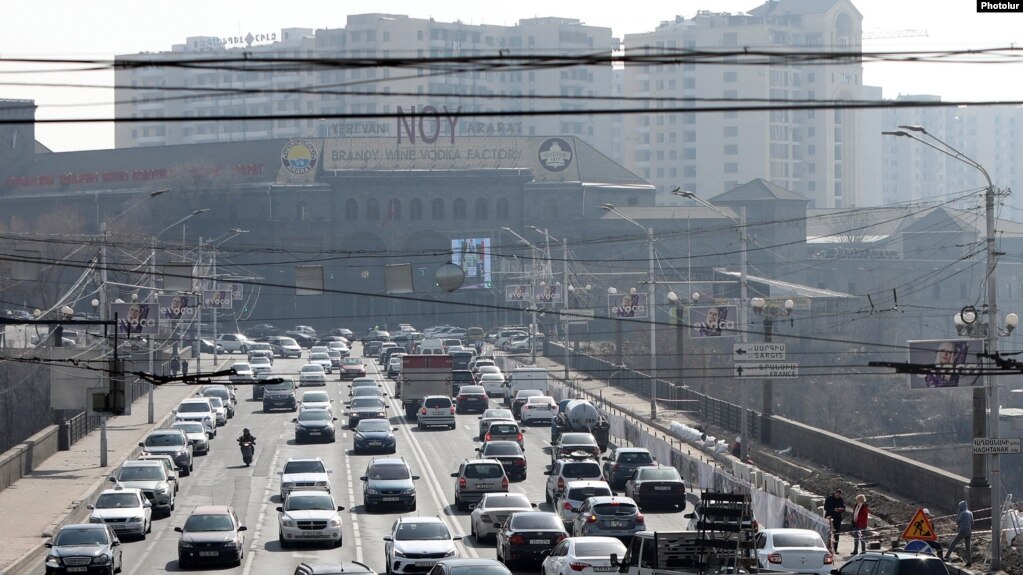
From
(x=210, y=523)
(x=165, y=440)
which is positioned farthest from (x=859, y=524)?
(x=165, y=440)

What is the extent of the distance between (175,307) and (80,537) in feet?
116

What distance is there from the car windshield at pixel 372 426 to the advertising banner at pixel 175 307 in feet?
41.0

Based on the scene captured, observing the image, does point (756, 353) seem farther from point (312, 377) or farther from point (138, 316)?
point (312, 377)

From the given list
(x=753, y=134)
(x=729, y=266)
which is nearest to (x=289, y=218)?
(x=729, y=266)

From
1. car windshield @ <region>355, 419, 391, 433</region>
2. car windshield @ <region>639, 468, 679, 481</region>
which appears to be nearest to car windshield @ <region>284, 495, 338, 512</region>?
car windshield @ <region>639, 468, 679, 481</region>

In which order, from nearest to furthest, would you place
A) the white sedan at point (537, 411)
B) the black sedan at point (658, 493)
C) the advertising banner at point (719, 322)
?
1. the black sedan at point (658, 493)
2. the advertising banner at point (719, 322)
3. the white sedan at point (537, 411)

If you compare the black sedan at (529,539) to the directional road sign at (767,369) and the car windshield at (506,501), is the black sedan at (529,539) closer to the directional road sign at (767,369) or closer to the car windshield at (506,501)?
the car windshield at (506,501)

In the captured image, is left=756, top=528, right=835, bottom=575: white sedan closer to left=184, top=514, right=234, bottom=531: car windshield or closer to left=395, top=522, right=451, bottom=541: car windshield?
left=395, top=522, right=451, bottom=541: car windshield

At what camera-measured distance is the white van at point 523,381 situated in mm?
69887

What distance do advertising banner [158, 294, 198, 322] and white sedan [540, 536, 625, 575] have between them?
4013cm

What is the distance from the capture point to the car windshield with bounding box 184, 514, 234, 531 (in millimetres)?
30766

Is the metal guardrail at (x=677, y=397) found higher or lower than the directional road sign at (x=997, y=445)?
lower

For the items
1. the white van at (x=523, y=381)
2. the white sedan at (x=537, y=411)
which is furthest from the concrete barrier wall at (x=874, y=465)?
the white van at (x=523, y=381)

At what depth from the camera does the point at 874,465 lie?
42156 mm
